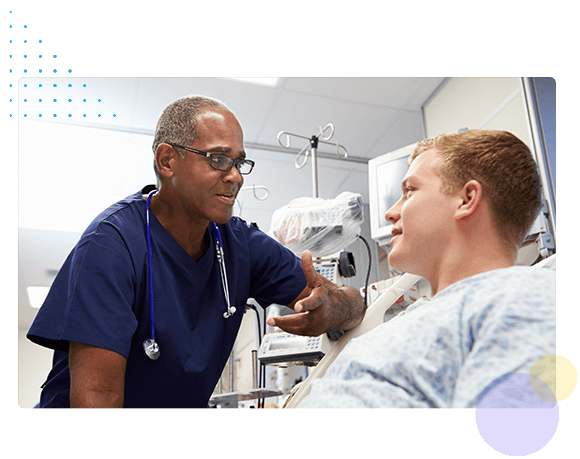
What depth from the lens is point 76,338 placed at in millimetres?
901

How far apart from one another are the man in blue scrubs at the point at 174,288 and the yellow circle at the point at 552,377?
1.86ft

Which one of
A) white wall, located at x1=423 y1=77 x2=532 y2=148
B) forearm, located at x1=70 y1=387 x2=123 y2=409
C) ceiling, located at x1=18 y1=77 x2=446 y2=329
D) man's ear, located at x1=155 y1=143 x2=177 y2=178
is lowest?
forearm, located at x1=70 y1=387 x2=123 y2=409

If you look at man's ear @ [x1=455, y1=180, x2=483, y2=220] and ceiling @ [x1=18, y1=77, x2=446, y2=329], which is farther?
ceiling @ [x1=18, y1=77, x2=446, y2=329]

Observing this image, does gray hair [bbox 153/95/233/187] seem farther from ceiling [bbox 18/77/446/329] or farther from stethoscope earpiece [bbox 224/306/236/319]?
ceiling [bbox 18/77/446/329]

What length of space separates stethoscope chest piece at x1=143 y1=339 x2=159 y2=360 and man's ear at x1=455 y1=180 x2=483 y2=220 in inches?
27.2

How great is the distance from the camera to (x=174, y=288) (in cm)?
116

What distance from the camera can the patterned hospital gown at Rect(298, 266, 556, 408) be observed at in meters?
0.54

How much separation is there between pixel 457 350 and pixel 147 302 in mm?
749

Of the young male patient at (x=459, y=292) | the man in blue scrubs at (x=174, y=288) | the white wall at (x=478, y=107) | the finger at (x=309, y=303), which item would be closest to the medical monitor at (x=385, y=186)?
the white wall at (x=478, y=107)

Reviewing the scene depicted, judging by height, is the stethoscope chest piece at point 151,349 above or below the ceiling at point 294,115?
below

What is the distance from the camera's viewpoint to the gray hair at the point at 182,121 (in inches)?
47.9

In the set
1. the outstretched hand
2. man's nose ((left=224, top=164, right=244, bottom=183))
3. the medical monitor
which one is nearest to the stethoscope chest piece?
the outstretched hand

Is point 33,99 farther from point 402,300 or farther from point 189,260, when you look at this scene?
point 402,300

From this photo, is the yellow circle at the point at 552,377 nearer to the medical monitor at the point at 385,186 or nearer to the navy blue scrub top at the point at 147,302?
the navy blue scrub top at the point at 147,302
